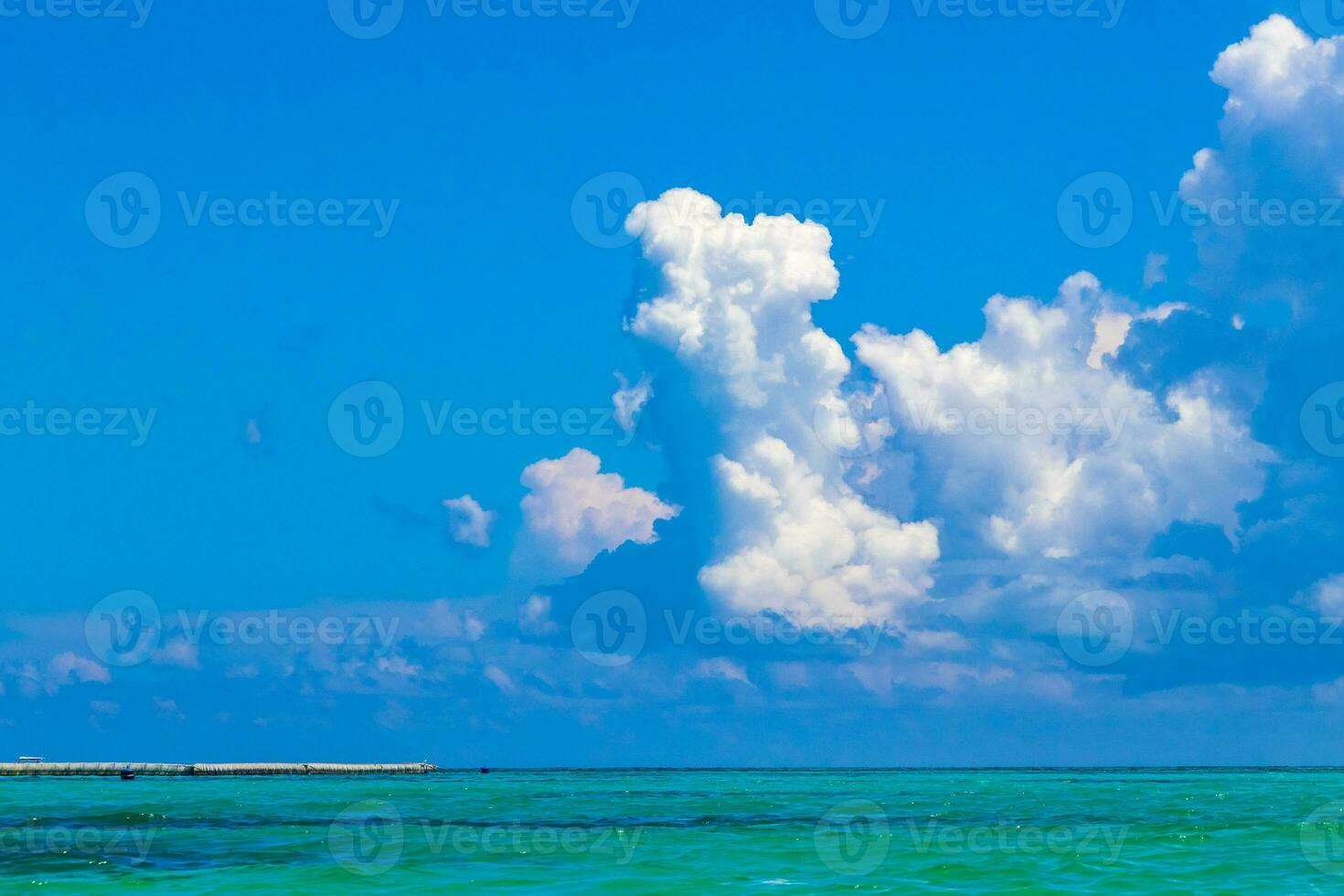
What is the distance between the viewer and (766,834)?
7125 centimetres

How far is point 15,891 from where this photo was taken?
152 ft

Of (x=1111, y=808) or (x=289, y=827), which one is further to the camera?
(x=1111, y=808)

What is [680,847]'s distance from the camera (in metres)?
63.4

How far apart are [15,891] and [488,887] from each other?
15502 millimetres

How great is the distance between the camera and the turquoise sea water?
156 feet

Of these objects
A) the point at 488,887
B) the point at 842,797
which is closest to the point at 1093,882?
the point at 488,887

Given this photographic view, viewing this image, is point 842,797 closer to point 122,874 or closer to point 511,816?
point 511,816

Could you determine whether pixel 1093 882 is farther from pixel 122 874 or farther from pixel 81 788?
pixel 81 788

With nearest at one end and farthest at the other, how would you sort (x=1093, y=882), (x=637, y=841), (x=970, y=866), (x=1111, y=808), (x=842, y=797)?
(x=1093, y=882) < (x=970, y=866) < (x=637, y=841) < (x=1111, y=808) < (x=842, y=797)

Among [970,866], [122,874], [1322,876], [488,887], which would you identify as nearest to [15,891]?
[122,874]

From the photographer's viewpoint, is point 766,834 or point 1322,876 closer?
point 1322,876

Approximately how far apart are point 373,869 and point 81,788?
125 metres

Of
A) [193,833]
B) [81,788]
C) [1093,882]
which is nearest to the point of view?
[1093,882]

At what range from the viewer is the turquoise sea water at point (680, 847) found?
4753 cm
